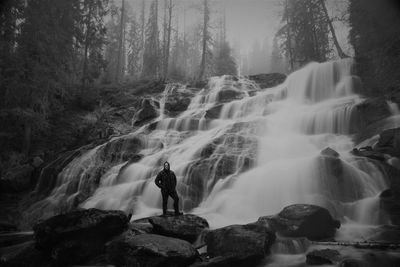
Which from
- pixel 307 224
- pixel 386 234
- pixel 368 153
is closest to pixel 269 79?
pixel 368 153

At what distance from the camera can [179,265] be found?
301 inches

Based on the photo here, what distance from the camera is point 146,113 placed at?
2428 centimetres

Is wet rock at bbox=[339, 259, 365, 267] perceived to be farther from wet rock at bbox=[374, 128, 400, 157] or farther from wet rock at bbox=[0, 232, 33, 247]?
wet rock at bbox=[0, 232, 33, 247]

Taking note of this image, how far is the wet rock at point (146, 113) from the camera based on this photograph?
23920 mm

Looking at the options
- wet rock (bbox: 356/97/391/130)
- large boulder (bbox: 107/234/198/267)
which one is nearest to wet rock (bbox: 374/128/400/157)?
wet rock (bbox: 356/97/391/130)

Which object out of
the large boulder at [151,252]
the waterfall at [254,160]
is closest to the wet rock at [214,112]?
the waterfall at [254,160]

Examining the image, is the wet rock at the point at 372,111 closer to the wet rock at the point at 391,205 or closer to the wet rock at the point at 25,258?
the wet rock at the point at 391,205

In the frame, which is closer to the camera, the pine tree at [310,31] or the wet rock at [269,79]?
the wet rock at [269,79]

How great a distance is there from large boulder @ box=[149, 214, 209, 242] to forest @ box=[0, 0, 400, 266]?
0.18 feet

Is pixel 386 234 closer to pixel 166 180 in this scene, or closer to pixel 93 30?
pixel 166 180

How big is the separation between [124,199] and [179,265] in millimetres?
7241

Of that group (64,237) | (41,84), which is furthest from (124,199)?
(41,84)

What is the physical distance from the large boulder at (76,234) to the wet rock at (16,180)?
9.71 meters

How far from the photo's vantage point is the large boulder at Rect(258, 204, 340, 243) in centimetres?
913
